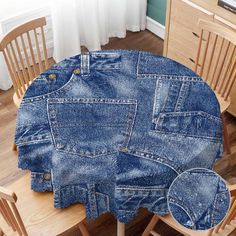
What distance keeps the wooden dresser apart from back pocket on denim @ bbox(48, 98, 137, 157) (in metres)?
1.04

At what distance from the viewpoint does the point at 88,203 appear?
1780 mm

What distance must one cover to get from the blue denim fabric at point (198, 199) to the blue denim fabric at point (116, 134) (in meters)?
0.04

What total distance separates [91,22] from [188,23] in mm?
877

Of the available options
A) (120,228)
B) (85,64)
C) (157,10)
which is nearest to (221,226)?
(120,228)

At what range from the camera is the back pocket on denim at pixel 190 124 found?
1771 mm

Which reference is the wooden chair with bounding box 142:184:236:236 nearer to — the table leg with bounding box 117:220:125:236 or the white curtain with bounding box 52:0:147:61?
the table leg with bounding box 117:220:125:236

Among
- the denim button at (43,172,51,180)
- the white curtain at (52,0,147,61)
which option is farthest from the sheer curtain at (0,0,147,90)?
the denim button at (43,172,51,180)

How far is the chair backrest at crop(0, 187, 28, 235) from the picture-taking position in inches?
59.4

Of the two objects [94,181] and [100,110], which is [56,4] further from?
[94,181]

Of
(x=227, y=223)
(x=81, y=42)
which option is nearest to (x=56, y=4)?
(x=81, y=42)

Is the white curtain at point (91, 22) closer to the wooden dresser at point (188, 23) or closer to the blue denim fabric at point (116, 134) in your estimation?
the wooden dresser at point (188, 23)

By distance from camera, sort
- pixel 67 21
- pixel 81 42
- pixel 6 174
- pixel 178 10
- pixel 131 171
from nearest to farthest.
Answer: pixel 131 171 < pixel 6 174 < pixel 178 10 < pixel 67 21 < pixel 81 42

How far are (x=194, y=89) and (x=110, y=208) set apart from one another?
702 mm

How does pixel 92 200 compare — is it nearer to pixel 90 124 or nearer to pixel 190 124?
pixel 90 124
